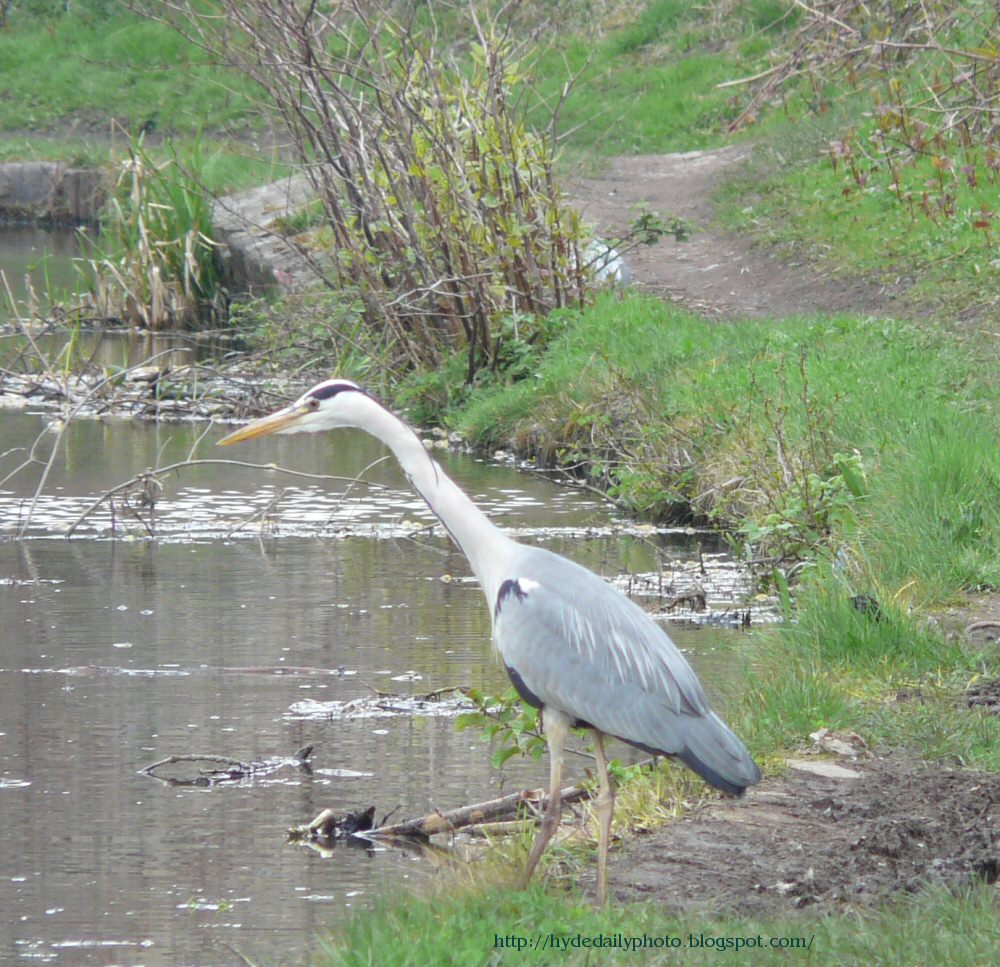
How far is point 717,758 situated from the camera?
432 cm

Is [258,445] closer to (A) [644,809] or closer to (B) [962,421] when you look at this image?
(B) [962,421]

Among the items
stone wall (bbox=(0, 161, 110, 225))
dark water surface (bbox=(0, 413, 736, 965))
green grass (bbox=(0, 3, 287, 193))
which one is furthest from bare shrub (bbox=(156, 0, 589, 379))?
green grass (bbox=(0, 3, 287, 193))

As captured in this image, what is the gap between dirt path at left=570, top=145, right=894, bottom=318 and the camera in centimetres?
1370

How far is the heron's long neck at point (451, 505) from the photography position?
484cm

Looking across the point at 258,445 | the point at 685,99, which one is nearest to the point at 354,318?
the point at 258,445

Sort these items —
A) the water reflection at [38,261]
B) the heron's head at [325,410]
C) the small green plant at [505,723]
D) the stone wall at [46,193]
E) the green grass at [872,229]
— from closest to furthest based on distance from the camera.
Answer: the heron's head at [325,410] < the small green plant at [505,723] < the green grass at [872,229] < the water reflection at [38,261] < the stone wall at [46,193]

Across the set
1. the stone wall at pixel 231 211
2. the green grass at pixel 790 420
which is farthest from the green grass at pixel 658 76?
the green grass at pixel 790 420

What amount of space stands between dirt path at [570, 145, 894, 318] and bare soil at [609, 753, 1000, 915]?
674 centimetres

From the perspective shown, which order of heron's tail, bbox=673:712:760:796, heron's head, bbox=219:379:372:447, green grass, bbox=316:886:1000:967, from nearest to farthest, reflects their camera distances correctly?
green grass, bbox=316:886:1000:967, heron's tail, bbox=673:712:760:796, heron's head, bbox=219:379:372:447

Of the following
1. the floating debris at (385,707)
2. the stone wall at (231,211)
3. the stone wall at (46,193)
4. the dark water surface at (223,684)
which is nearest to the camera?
the dark water surface at (223,684)

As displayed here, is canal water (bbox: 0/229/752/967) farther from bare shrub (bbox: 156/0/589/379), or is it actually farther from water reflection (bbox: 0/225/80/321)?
water reflection (bbox: 0/225/80/321)

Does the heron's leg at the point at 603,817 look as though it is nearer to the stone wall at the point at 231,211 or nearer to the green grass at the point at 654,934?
the green grass at the point at 654,934

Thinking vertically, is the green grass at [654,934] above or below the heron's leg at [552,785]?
below

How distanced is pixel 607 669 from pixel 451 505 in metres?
0.70
